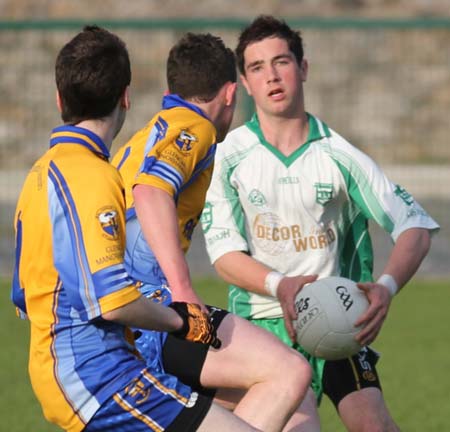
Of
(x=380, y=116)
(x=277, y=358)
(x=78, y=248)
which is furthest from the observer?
(x=380, y=116)

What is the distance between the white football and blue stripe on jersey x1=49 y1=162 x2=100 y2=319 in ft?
5.19

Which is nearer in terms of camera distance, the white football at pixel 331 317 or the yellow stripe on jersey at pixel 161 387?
the yellow stripe on jersey at pixel 161 387

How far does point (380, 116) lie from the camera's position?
57.3 feet


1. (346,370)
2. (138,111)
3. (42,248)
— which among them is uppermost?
(42,248)

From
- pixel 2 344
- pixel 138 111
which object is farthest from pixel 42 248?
pixel 138 111

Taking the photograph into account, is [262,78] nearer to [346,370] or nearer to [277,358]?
[346,370]

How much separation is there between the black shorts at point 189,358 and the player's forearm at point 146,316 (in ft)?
1.65

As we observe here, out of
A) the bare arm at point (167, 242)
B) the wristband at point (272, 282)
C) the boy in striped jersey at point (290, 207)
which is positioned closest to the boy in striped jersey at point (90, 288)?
the bare arm at point (167, 242)

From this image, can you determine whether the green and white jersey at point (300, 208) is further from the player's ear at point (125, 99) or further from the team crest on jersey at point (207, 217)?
the player's ear at point (125, 99)

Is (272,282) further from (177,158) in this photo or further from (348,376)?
(177,158)

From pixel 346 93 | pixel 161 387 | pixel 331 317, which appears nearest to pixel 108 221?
pixel 161 387

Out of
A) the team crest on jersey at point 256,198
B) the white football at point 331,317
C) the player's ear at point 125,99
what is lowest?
the white football at point 331,317

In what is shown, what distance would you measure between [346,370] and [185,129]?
4.91 feet

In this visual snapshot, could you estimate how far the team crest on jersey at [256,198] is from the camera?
19.0 ft
